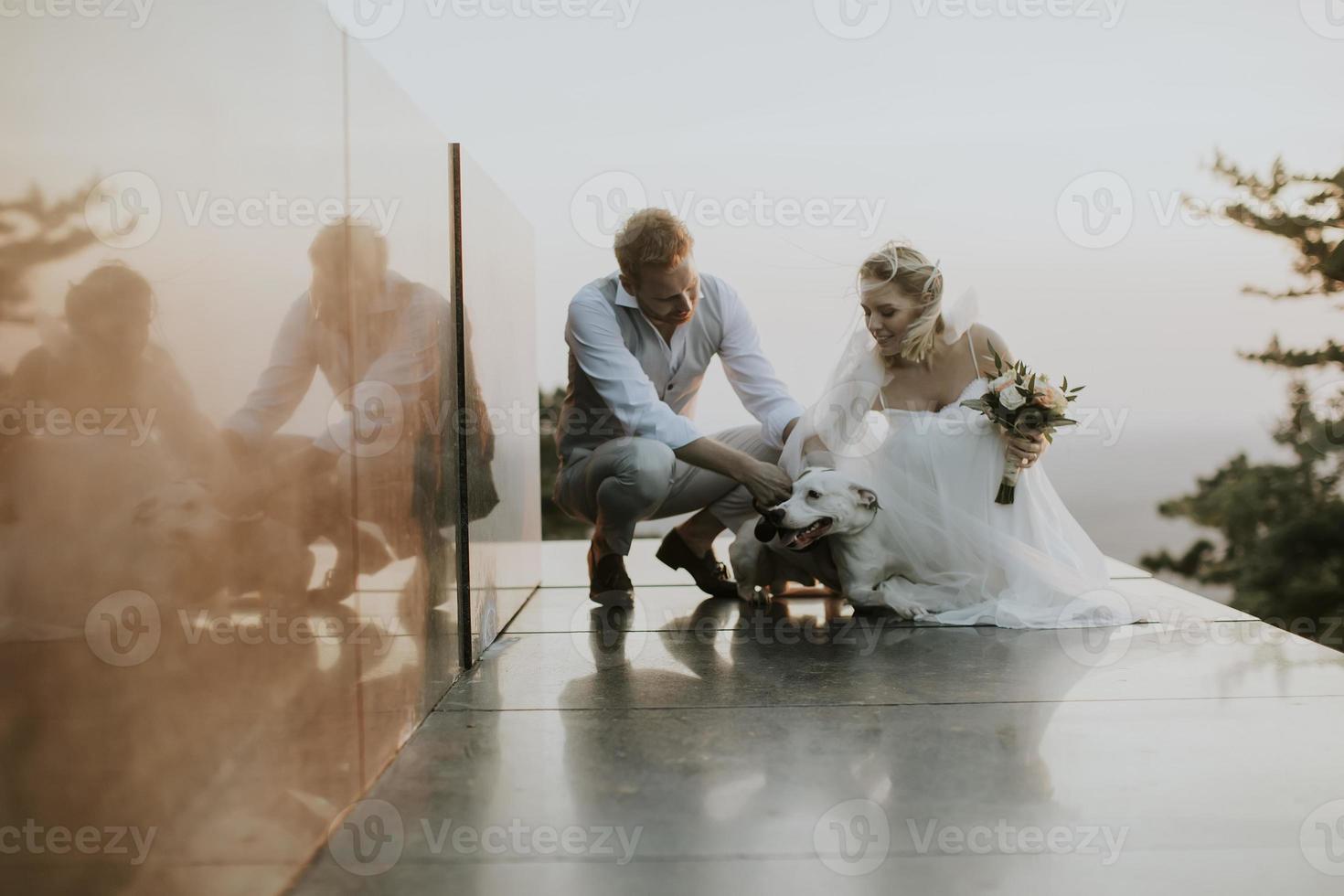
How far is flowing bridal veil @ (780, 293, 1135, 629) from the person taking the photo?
12.9ft

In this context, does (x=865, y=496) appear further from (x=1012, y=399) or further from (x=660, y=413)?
(x=660, y=413)

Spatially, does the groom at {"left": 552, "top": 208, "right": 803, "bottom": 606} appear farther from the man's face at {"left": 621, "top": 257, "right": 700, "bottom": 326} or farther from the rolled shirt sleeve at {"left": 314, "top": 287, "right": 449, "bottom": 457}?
the rolled shirt sleeve at {"left": 314, "top": 287, "right": 449, "bottom": 457}

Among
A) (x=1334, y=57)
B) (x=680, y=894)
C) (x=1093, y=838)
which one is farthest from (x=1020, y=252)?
(x=680, y=894)

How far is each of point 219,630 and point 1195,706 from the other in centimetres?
236

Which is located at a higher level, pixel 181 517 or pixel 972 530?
pixel 181 517

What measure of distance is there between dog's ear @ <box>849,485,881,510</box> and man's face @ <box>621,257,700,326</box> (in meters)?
0.97

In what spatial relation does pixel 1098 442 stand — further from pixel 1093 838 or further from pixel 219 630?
pixel 219 630

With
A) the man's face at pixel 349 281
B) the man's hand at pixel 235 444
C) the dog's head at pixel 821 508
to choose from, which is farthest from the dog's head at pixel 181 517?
the dog's head at pixel 821 508

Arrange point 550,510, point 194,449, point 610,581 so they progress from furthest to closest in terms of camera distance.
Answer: point 550,510 < point 610,581 < point 194,449

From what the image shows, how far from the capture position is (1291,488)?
7.91 meters

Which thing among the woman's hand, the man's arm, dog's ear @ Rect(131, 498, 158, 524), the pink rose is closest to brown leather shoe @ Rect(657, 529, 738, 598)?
the man's arm

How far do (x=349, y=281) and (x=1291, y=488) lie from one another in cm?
744

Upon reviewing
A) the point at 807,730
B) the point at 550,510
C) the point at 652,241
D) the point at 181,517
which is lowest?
the point at 550,510

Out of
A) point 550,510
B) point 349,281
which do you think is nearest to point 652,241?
point 349,281
